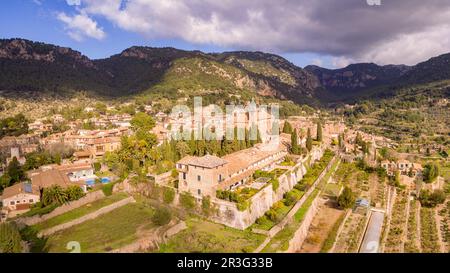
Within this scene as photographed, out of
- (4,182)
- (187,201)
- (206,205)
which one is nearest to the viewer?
(206,205)

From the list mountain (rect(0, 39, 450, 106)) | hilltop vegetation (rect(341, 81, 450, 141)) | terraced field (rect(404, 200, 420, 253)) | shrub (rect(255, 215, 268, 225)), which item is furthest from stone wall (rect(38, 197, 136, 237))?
mountain (rect(0, 39, 450, 106))

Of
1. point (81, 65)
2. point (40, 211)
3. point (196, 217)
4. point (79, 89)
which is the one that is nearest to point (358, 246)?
point (196, 217)

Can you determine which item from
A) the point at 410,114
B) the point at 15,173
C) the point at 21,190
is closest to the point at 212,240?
the point at 21,190

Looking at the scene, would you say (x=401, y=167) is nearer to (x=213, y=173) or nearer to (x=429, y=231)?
(x=429, y=231)

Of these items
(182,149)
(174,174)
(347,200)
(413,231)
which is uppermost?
(182,149)

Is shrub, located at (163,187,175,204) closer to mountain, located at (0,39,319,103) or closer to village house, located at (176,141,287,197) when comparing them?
village house, located at (176,141,287,197)
